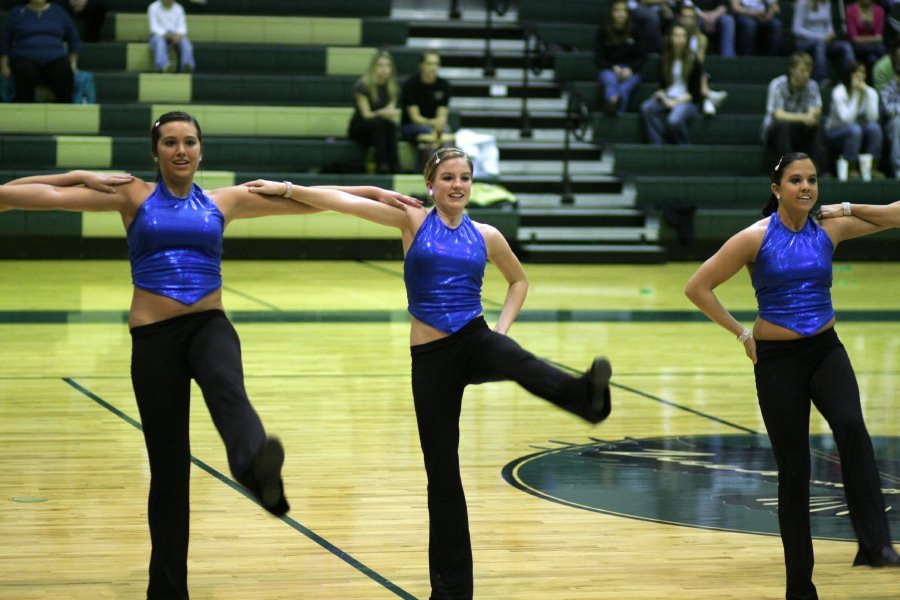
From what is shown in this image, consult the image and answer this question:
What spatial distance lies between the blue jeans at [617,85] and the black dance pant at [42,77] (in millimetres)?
5843

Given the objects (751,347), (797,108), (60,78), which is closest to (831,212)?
(751,347)

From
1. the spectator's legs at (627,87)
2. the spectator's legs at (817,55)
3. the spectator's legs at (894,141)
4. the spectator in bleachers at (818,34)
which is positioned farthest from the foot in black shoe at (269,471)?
the spectator in bleachers at (818,34)

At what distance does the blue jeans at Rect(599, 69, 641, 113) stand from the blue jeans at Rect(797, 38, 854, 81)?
6.98 ft

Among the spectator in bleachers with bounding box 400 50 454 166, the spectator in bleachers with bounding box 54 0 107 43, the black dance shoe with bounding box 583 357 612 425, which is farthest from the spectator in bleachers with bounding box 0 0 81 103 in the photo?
the black dance shoe with bounding box 583 357 612 425

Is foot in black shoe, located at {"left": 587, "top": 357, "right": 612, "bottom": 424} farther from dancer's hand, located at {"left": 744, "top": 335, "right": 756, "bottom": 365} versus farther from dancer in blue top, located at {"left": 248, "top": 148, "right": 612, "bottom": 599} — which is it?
dancer's hand, located at {"left": 744, "top": 335, "right": 756, "bottom": 365}

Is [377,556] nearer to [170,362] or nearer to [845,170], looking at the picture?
[170,362]

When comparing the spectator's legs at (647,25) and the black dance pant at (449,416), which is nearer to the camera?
the black dance pant at (449,416)

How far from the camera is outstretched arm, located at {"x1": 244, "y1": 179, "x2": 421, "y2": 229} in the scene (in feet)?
15.0

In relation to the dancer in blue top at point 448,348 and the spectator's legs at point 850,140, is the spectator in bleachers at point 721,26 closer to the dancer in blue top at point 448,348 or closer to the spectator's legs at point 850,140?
the spectator's legs at point 850,140

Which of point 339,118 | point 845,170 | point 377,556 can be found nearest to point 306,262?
point 339,118

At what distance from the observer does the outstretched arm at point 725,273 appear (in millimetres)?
4695

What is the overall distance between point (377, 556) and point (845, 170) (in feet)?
38.4

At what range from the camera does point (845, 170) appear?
1560 centimetres

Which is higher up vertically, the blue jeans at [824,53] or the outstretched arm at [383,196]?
the blue jeans at [824,53]
